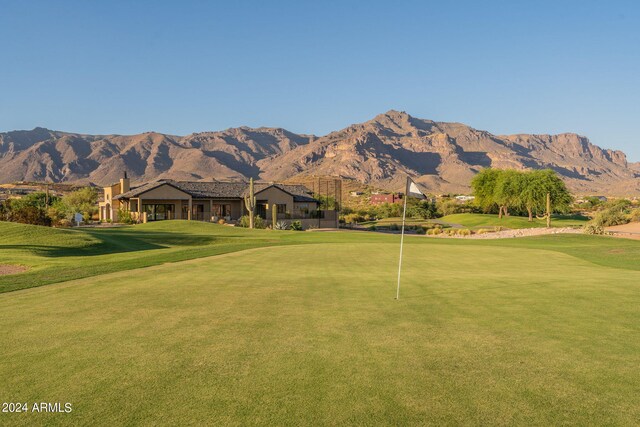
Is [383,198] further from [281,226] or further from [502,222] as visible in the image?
[281,226]

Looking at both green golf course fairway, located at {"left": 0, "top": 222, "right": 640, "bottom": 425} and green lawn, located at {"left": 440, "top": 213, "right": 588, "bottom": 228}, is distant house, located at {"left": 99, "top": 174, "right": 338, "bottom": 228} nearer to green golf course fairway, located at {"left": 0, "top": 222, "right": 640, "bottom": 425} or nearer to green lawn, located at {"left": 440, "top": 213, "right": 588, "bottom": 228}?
green lawn, located at {"left": 440, "top": 213, "right": 588, "bottom": 228}

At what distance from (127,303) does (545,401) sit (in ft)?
26.8

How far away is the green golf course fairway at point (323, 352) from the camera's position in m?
5.10

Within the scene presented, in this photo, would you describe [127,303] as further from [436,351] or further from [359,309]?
[436,351]

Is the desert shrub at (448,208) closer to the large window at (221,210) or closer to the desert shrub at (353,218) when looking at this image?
the desert shrub at (353,218)

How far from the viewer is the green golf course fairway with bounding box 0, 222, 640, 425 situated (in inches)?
201

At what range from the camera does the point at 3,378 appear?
5.87 m

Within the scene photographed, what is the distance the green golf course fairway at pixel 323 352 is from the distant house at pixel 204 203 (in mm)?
49200

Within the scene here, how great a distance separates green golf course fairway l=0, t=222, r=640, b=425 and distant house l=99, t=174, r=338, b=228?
1937 inches

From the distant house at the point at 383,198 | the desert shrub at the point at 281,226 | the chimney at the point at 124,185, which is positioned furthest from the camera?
the distant house at the point at 383,198

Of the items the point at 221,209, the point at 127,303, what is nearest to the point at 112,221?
the point at 221,209

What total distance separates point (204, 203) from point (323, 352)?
59.7 metres

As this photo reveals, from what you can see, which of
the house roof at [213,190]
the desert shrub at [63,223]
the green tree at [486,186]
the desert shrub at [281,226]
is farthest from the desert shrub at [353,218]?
the desert shrub at [63,223]

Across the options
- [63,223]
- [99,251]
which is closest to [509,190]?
[63,223]
